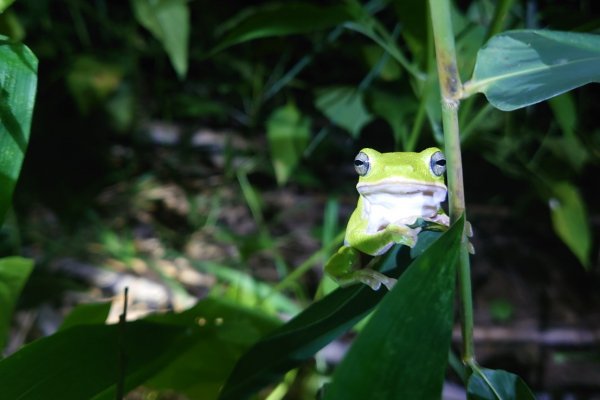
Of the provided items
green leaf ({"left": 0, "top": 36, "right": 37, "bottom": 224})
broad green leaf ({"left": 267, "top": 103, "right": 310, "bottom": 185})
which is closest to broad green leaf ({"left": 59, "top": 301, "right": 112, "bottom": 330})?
green leaf ({"left": 0, "top": 36, "right": 37, "bottom": 224})

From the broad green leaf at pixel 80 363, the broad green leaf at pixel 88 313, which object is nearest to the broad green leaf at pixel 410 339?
the broad green leaf at pixel 80 363

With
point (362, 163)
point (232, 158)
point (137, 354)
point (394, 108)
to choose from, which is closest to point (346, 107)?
point (394, 108)

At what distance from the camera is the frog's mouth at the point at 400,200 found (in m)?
0.50

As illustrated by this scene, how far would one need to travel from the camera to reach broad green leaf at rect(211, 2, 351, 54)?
27.4 inches

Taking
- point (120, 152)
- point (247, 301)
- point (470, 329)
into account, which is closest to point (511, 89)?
point (470, 329)

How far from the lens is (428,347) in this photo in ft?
1.10

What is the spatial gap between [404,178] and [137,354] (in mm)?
288

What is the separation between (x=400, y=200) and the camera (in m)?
0.52

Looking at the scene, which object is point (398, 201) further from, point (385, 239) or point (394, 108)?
point (394, 108)

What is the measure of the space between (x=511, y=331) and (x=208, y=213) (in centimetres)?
112

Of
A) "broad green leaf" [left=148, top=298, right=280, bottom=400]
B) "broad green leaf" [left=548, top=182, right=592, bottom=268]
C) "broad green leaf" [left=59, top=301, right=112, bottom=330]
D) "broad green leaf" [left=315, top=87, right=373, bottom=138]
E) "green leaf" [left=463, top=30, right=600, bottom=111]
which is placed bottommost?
"broad green leaf" [left=548, top=182, right=592, bottom=268]

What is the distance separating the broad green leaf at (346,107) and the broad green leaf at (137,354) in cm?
52

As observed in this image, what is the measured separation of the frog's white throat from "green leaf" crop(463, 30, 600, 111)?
0.11m

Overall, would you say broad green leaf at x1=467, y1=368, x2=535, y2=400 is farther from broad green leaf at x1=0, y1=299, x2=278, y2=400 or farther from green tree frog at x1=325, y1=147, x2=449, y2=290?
broad green leaf at x1=0, y1=299, x2=278, y2=400
